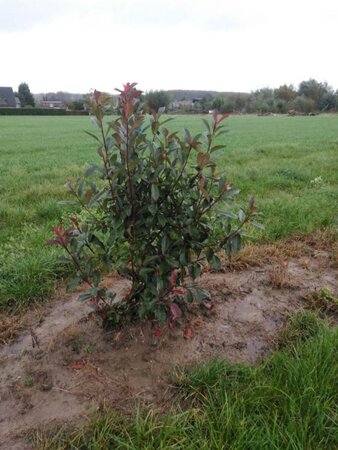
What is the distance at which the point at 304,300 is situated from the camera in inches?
112

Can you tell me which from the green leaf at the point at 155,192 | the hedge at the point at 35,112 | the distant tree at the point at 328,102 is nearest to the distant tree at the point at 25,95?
the hedge at the point at 35,112

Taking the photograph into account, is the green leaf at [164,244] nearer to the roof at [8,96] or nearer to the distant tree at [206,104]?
the distant tree at [206,104]

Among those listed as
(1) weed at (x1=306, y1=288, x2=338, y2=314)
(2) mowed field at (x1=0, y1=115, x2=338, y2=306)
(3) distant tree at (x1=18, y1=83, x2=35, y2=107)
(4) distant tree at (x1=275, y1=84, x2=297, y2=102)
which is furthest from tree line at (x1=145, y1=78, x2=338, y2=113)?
(1) weed at (x1=306, y1=288, x2=338, y2=314)

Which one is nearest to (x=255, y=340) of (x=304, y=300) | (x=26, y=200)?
(x=304, y=300)

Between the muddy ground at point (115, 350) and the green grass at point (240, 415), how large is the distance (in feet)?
0.46

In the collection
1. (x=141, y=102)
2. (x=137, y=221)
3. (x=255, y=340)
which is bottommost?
(x=255, y=340)

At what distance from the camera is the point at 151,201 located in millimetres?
1927

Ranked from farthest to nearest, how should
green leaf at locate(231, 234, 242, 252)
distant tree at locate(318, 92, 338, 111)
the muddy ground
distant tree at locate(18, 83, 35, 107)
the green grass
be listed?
distant tree at locate(18, 83, 35, 107), distant tree at locate(318, 92, 338, 111), green leaf at locate(231, 234, 242, 252), the muddy ground, the green grass

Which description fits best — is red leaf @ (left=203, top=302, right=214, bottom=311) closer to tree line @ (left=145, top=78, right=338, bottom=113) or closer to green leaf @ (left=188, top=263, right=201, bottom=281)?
green leaf @ (left=188, top=263, right=201, bottom=281)

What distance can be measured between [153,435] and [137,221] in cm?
106

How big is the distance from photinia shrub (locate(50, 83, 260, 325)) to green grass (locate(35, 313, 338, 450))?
456 millimetres

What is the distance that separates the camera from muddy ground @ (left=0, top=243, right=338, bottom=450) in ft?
6.11

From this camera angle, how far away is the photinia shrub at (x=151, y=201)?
72.1 inches

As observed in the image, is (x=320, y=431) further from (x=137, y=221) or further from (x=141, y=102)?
(x=141, y=102)
